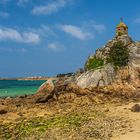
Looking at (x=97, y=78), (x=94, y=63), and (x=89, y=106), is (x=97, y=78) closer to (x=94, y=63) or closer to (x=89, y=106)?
(x=89, y=106)

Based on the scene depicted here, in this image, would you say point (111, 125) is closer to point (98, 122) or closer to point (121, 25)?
point (98, 122)

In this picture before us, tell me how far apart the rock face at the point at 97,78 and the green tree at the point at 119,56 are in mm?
3601

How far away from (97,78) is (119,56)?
270 inches

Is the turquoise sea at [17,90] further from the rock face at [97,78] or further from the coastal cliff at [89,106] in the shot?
the rock face at [97,78]

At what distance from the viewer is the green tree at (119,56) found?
48.2m

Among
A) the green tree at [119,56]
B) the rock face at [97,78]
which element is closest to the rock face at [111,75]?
the rock face at [97,78]

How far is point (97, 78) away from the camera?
43.5 metres

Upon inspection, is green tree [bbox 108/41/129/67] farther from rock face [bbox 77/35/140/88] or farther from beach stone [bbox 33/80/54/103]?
beach stone [bbox 33/80/54/103]

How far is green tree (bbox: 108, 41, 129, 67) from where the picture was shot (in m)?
48.2

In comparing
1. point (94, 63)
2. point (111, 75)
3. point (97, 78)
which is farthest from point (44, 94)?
point (94, 63)

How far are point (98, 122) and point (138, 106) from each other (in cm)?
612

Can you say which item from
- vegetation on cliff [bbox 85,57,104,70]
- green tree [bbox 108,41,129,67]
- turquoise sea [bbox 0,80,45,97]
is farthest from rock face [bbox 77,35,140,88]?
turquoise sea [bbox 0,80,45,97]

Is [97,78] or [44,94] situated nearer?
[44,94]

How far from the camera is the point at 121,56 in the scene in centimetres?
4856
